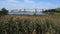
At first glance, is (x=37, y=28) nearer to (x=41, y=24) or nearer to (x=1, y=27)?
(x=41, y=24)

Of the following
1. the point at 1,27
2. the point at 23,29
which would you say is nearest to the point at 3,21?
the point at 1,27

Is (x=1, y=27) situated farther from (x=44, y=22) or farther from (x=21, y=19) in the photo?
(x=44, y=22)

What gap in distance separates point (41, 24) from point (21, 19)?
1.31 meters

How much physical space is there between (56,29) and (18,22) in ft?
7.37

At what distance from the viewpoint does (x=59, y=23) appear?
11.9 meters

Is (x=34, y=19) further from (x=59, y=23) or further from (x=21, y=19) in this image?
(x=59, y=23)

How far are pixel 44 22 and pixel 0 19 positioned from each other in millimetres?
2922

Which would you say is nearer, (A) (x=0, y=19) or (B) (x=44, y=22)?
(B) (x=44, y=22)

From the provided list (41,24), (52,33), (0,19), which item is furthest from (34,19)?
(0,19)

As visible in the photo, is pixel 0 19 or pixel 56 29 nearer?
pixel 56 29

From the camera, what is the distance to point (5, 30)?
42.0 ft

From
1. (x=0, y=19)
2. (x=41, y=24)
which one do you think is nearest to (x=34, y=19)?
(x=41, y=24)

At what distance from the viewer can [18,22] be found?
12.5m

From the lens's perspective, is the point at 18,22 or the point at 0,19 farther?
the point at 0,19
